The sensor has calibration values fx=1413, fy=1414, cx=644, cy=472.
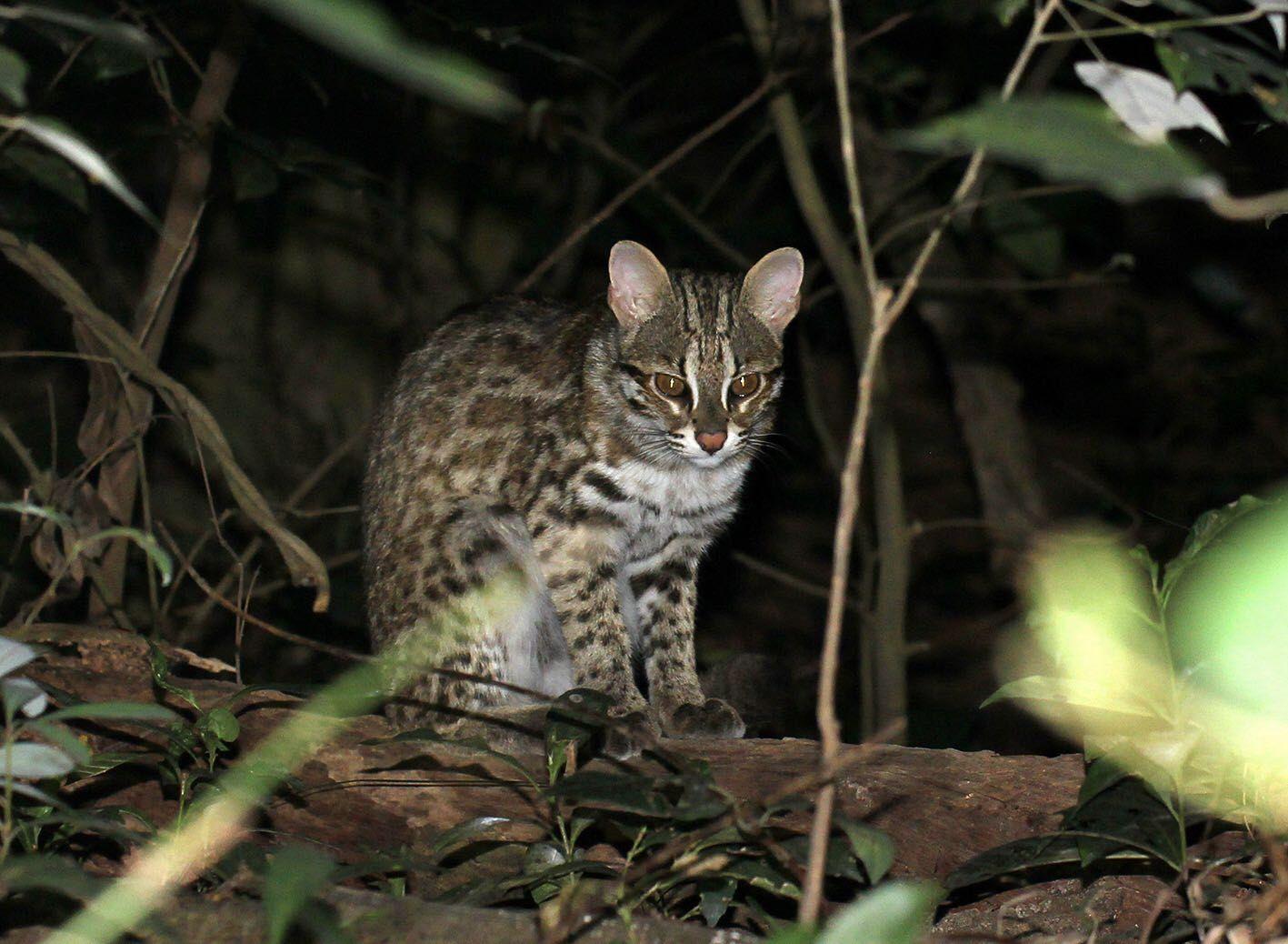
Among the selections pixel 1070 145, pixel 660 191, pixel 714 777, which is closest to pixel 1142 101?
pixel 1070 145

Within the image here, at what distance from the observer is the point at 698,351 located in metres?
4.65

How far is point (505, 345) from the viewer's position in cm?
501

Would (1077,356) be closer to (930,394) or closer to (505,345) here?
(930,394)

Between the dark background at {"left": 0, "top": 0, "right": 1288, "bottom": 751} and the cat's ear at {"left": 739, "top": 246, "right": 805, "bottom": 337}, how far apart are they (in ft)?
2.67

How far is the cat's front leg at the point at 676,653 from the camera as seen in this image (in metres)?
4.55

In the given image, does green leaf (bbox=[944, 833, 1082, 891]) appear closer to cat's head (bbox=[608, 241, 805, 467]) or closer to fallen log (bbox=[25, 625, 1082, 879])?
fallen log (bbox=[25, 625, 1082, 879])

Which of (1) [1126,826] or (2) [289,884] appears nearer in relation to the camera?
(2) [289,884]

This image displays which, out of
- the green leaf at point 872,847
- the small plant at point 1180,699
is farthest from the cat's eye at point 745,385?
the green leaf at point 872,847

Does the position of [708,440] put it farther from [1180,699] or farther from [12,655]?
[12,655]

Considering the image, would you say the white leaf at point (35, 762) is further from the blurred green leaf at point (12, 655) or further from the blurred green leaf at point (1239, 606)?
the blurred green leaf at point (1239, 606)

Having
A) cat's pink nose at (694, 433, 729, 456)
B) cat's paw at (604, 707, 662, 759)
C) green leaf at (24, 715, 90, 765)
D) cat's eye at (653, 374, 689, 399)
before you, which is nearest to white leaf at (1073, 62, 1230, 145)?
green leaf at (24, 715, 90, 765)

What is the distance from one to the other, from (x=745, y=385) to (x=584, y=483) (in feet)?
2.08

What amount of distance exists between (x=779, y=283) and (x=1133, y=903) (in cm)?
236

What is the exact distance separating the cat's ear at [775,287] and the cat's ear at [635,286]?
291 mm
